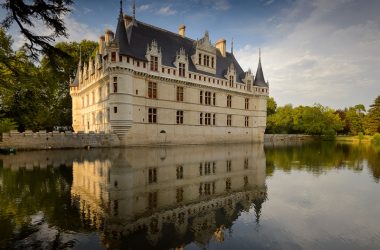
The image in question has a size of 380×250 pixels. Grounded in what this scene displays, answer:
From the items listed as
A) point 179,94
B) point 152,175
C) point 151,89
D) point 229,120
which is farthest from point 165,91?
point 152,175

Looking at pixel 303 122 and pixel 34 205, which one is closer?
pixel 34 205

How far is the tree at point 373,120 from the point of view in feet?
202

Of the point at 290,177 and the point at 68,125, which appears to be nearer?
the point at 290,177

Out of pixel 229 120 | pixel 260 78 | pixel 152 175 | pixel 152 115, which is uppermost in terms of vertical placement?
pixel 260 78

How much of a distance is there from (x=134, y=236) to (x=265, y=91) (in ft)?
124

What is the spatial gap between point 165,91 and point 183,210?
2261 centimetres

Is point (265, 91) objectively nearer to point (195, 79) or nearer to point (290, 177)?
point (195, 79)

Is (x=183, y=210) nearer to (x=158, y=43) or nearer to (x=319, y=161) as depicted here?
(x=319, y=161)

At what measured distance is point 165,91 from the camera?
28500 millimetres

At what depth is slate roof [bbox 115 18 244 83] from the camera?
2525 cm

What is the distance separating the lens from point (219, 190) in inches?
356

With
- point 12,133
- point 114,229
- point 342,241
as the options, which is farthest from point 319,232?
point 12,133

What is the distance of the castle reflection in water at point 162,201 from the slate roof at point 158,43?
53.8 ft

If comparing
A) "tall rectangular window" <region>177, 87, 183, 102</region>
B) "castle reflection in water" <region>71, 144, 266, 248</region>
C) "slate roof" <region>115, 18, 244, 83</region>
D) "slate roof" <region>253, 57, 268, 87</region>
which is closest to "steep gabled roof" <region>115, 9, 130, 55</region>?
"slate roof" <region>115, 18, 244, 83</region>
